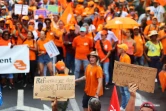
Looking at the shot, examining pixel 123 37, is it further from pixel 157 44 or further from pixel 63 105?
pixel 63 105

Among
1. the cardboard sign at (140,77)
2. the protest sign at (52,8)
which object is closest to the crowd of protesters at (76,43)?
the protest sign at (52,8)

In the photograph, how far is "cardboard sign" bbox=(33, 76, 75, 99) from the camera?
292 inches

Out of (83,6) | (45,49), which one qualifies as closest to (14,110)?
(45,49)

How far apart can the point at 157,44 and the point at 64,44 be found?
263cm

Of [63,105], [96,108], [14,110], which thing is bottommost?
[14,110]

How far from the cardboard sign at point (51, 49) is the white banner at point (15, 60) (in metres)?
0.54

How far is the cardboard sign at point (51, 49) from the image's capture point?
1239 cm

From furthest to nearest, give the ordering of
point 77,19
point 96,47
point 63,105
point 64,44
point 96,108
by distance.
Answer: point 77,19 < point 64,44 < point 96,47 < point 63,105 < point 96,108

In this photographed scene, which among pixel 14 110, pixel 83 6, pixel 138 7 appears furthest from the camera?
pixel 138 7

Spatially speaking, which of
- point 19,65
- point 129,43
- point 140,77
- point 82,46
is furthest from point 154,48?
point 140,77

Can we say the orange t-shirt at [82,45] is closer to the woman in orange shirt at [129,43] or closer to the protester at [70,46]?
the protester at [70,46]

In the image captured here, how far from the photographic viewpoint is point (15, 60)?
12.5m

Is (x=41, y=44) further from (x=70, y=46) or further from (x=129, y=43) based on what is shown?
(x=129, y=43)

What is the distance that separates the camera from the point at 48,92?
7.38 metres
